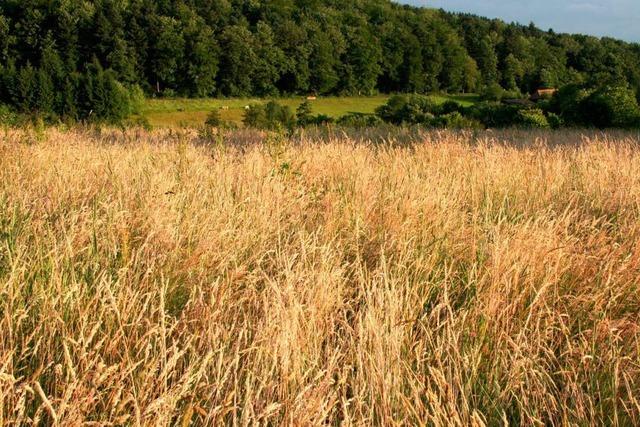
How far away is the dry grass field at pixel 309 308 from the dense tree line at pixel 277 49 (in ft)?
220

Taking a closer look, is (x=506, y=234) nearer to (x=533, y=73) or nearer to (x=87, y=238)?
(x=87, y=238)

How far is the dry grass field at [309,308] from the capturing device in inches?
62.6

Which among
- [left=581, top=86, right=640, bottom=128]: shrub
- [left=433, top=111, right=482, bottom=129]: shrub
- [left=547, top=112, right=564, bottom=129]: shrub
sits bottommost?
[left=433, top=111, right=482, bottom=129]: shrub

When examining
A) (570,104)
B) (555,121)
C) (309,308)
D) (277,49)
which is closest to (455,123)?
(555,121)

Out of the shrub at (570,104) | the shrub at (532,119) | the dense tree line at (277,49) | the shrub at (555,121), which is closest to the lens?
the shrub at (532,119)

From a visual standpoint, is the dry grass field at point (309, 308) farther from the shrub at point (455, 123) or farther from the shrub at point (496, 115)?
the shrub at point (496, 115)

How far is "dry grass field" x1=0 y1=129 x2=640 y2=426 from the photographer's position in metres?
1.59

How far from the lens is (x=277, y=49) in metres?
88.0

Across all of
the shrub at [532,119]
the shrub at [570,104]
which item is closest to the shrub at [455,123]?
the shrub at [532,119]

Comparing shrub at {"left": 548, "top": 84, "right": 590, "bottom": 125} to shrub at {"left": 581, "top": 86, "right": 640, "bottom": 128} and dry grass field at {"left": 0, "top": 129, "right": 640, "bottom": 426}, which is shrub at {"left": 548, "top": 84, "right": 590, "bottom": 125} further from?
dry grass field at {"left": 0, "top": 129, "right": 640, "bottom": 426}

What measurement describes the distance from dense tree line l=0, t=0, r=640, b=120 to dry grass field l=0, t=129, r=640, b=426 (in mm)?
66993

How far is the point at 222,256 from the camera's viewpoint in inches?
109

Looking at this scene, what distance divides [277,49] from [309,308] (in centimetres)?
9065

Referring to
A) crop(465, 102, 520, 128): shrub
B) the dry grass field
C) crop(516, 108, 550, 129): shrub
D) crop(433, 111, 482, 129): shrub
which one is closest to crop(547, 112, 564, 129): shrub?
crop(516, 108, 550, 129): shrub
